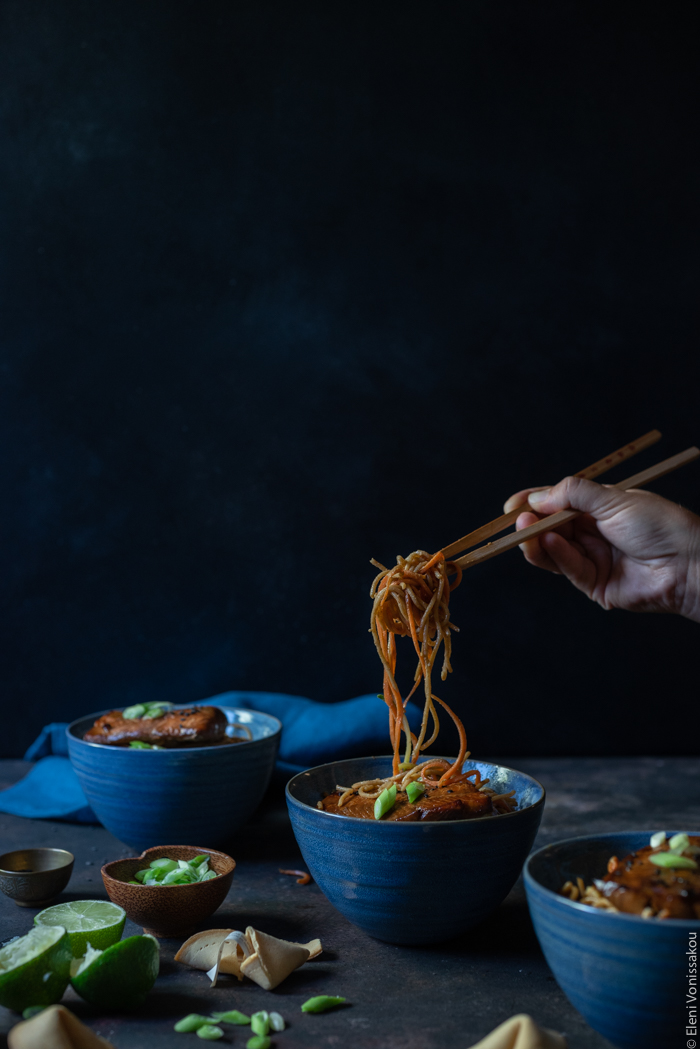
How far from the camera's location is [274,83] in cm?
301

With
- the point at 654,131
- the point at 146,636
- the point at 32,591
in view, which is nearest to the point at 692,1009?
the point at 146,636

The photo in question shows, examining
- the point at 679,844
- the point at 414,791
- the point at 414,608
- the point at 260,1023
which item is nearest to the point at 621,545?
the point at 414,608

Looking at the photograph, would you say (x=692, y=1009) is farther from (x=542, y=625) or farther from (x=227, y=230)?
(x=227, y=230)

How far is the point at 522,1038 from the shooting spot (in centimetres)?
101

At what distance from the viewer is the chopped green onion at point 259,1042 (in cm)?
116

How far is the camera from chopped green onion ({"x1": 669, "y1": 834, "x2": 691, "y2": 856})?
3.81 ft

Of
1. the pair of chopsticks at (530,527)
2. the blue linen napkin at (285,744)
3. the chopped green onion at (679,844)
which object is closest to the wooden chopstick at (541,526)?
the pair of chopsticks at (530,527)

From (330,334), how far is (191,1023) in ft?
7.52

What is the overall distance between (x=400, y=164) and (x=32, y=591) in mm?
1964

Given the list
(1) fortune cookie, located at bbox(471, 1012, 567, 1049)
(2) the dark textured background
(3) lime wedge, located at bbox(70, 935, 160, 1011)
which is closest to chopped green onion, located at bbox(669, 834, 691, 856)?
(1) fortune cookie, located at bbox(471, 1012, 567, 1049)

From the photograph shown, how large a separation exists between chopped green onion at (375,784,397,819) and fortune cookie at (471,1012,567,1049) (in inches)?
16.9

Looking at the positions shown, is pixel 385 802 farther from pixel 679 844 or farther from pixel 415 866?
pixel 679 844

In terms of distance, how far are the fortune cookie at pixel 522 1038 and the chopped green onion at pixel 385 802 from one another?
429 mm

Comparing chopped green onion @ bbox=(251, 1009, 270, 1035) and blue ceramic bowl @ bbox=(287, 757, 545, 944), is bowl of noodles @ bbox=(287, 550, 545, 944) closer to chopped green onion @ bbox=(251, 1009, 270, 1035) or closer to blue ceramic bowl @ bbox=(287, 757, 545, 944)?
blue ceramic bowl @ bbox=(287, 757, 545, 944)
